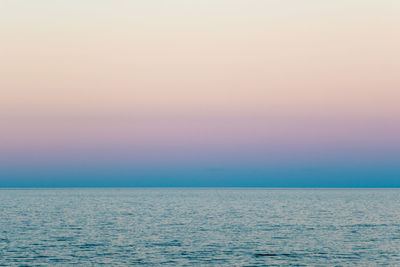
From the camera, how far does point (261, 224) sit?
102 metres

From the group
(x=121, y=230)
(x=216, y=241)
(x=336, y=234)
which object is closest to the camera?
(x=216, y=241)

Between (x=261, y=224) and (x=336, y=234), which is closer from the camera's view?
(x=336, y=234)

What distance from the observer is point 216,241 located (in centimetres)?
7519

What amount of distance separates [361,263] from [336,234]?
27.2 meters

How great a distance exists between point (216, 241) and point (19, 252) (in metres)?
27.2

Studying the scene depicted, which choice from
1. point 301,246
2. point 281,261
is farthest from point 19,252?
point 301,246

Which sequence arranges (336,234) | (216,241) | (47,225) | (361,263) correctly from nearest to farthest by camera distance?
1. (361,263)
2. (216,241)
3. (336,234)
4. (47,225)

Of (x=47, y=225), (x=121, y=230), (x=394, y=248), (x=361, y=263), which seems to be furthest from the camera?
(x=47, y=225)

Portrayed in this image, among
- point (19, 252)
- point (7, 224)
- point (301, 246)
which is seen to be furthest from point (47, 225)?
point (301, 246)

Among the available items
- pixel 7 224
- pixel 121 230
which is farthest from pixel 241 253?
pixel 7 224

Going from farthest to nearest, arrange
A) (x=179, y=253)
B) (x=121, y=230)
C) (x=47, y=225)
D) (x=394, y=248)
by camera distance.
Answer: (x=47, y=225) → (x=121, y=230) → (x=394, y=248) → (x=179, y=253)

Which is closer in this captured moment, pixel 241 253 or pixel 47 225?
pixel 241 253

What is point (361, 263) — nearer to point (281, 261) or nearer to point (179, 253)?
point (281, 261)

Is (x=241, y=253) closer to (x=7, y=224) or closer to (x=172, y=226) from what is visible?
(x=172, y=226)
